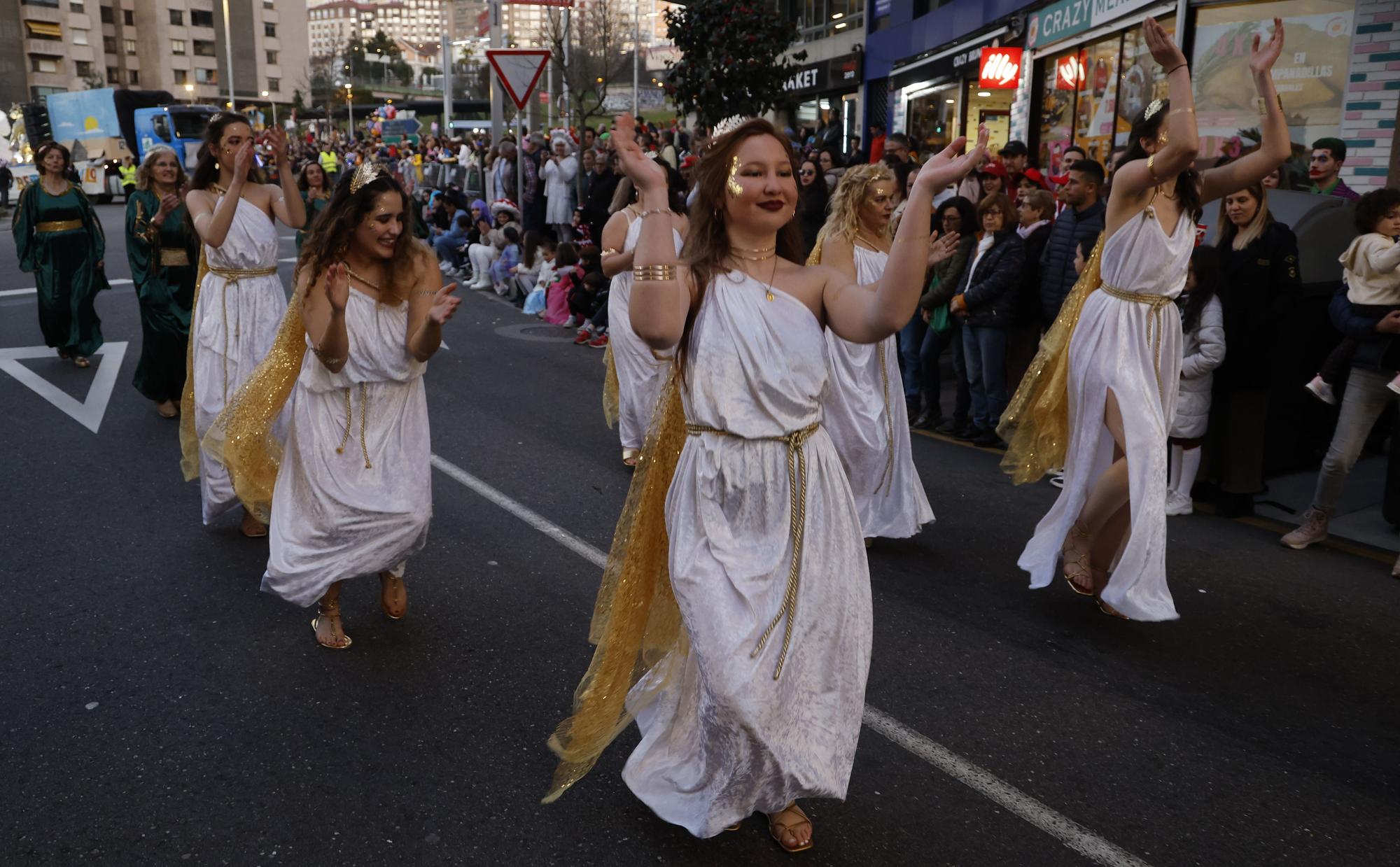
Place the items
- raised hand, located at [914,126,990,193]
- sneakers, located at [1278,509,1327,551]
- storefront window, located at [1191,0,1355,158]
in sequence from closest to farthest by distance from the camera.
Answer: raised hand, located at [914,126,990,193], sneakers, located at [1278,509,1327,551], storefront window, located at [1191,0,1355,158]

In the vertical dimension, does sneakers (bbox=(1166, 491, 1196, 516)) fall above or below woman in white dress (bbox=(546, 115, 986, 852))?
below

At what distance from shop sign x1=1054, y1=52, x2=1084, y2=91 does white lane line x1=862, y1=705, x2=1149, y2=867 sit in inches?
556

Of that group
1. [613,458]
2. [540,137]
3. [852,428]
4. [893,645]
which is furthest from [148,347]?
[540,137]

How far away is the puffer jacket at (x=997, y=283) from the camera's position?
25.8 ft

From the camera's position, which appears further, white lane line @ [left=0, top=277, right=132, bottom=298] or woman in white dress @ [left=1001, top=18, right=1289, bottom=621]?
white lane line @ [left=0, top=277, right=132, bottom=298]

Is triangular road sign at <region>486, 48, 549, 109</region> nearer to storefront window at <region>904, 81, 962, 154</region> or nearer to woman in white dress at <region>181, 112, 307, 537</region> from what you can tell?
storefront window at <region>904, 81, 962, 154</region>

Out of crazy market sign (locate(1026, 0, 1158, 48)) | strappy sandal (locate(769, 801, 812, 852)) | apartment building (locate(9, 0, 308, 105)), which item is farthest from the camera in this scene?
apartment building (locate(9, 0, 308, 105))

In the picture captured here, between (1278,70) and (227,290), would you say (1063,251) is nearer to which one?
(227,290)

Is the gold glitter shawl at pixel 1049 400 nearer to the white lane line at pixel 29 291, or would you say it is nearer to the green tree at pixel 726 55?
the green tree at pixel 726 55

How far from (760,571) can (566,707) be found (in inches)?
54.7

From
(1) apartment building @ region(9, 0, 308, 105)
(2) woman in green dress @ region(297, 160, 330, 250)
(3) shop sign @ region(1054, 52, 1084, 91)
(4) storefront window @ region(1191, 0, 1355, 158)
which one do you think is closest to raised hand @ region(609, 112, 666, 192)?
(2) woman in green dress @ region(297, 160, 330, 250)

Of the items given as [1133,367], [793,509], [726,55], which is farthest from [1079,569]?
[726,55]

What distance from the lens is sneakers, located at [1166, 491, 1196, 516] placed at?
258 inches

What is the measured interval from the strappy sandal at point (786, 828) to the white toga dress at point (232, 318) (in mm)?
4233
